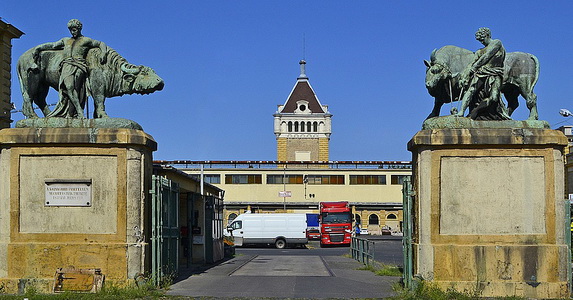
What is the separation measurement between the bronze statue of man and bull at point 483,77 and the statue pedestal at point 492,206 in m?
0.82

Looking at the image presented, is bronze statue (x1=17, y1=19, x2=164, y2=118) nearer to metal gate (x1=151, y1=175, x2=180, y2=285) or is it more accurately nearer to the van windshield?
metal gate (x1=151, y1=175, x2=180, y2=285)

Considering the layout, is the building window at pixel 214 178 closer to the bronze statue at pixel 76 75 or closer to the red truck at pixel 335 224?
the red truck at pixel 335 224

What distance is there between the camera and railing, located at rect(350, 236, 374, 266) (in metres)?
28.5

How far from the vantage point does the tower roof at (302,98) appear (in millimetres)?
138250

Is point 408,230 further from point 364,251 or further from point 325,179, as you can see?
point 325,179

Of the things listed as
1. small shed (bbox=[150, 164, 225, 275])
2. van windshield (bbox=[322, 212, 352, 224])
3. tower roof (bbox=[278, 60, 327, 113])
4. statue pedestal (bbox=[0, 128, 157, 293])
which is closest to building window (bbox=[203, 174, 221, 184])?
tower roof (bbox=[278, 60, 327, 113])

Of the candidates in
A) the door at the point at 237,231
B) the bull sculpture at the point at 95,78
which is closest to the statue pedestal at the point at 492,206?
the bull sculpture at the point at 95,78

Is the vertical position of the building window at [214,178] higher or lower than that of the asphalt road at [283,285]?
higher

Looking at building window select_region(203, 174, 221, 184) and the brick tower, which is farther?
the brick tower

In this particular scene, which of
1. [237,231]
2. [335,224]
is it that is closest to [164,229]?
[237,231]

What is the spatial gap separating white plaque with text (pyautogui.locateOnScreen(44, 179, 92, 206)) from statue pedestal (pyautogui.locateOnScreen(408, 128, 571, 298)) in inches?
262

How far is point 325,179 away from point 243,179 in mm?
9786

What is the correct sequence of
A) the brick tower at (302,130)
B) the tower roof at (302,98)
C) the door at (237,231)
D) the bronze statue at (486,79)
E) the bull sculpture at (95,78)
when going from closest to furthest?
1. the bronze statue at (486,79)
2. the bull sculpture at (95,78)
3. the door at (237,231)
4. the brick tower at (302,130)
5. the tower roof at (302,98)

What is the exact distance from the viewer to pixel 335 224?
189 feet
